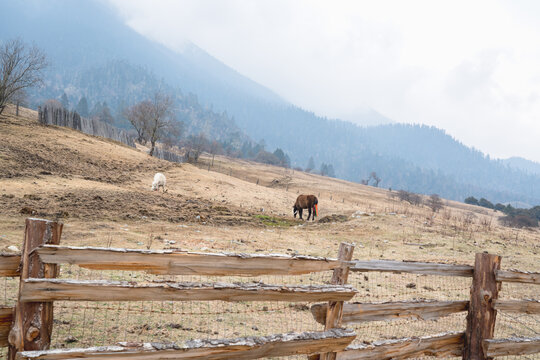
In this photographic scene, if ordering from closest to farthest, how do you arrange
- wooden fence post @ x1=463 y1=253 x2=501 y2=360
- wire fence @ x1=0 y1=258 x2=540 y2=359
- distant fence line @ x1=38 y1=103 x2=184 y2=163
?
wooden fence post @ x1=463 y1=253 x2=501 y2=360, wire fence @ x1=0 y1=258 x2=540 y2=359, distant fence line @ x1=38 y1=103 x2=184 y2=163

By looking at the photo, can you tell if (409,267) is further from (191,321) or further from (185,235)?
(185,235)

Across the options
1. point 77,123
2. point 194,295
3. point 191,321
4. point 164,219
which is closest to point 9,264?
point 194,295

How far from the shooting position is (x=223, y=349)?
9.99 feet

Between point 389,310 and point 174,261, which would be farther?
point 389,310

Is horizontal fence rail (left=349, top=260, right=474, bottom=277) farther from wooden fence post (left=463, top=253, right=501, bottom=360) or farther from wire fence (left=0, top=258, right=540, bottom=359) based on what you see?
wire fence (left=0, top=258, right=540, bottom=359)

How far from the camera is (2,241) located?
8.52m

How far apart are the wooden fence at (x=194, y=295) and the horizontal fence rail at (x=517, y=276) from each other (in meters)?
0.88

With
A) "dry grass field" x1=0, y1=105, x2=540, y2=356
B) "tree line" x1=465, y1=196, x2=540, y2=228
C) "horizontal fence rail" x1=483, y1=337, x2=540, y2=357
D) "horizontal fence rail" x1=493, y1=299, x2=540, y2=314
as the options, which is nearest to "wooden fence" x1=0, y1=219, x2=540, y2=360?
"dry grass field" x1=0, y1=105, x2=540, y2=356

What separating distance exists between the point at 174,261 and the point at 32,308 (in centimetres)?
110

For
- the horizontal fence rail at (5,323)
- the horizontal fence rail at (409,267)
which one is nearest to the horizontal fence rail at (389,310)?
the horizontal fence rail at (409,267)

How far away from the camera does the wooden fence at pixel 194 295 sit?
272 cm

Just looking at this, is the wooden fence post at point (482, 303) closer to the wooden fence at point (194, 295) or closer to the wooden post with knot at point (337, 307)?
the wooden fence at point (194, 295)

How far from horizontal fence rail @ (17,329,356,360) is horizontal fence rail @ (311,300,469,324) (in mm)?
264

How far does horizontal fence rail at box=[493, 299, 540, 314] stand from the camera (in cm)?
477
